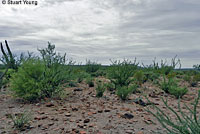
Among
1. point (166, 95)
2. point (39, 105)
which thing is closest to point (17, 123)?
point (39, 105)

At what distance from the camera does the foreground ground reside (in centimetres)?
456

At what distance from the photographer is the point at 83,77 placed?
439 inches

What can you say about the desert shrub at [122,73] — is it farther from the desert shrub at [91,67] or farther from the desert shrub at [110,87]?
the desert shrub at [91,67]

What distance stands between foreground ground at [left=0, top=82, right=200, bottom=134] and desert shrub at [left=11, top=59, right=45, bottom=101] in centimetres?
31

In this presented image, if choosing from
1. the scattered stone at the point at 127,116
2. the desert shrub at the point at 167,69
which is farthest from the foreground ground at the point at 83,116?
the desert shrub at the point at 167,69

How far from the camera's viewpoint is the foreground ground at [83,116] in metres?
4.56

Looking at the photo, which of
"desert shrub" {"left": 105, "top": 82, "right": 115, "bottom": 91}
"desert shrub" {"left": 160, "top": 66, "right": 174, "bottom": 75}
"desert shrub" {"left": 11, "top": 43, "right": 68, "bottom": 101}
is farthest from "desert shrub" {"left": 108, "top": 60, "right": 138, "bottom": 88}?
"desert shrub" {"left": 160, "top": 66, "right": 174, "bottom": 75}

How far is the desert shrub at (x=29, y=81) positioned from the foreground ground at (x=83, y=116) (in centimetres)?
31

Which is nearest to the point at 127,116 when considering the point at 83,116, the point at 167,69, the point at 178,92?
the point at 83,116

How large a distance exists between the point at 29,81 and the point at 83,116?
2.30 meters

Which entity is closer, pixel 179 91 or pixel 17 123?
pixel 17 123

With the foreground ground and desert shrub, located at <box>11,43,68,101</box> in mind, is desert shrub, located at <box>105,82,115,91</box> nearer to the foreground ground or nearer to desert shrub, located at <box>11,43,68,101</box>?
the foreground ground

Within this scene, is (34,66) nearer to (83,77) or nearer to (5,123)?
(5,123)

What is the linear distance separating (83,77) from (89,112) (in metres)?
5.58
